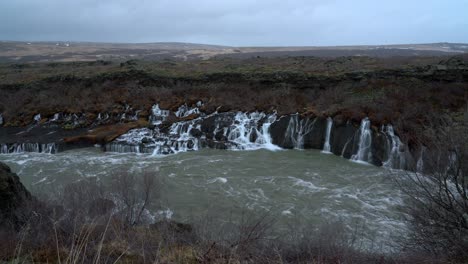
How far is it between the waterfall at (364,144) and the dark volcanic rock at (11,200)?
52.3 ft

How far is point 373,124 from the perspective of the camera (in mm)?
19766

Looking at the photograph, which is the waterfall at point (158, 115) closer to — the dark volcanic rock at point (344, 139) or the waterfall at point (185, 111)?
the waterfall at point (185, 111)

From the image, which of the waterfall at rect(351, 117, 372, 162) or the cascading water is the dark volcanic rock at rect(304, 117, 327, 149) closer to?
the waterfall at rect(351, 117, 372, 162)


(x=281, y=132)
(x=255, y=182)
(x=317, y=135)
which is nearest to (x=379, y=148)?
(x=317, y=135)

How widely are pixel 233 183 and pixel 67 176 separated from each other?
8.12 meters

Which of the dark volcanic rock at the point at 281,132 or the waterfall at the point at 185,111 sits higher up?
the waterfall at the point at 185,111

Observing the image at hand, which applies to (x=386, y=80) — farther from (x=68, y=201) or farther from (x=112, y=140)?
(x=68, y=201)

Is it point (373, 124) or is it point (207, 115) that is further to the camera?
point (207, 115)

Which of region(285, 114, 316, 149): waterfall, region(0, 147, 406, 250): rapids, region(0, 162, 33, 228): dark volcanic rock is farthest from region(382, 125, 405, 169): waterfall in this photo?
region(0, 162, 33, 228): dark volcanic rock

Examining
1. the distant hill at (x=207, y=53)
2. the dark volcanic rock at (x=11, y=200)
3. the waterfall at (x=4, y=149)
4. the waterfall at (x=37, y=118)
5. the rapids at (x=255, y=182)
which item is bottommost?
the waterfall at (x=4, y=149)

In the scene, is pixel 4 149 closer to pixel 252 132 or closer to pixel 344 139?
pixel 252 132

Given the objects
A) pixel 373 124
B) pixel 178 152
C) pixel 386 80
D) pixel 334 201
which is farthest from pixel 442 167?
pixel 386 80

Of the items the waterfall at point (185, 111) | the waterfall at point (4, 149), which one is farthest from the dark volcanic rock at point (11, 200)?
the waterfall at point (185, 111)

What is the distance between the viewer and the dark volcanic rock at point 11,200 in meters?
8.34
